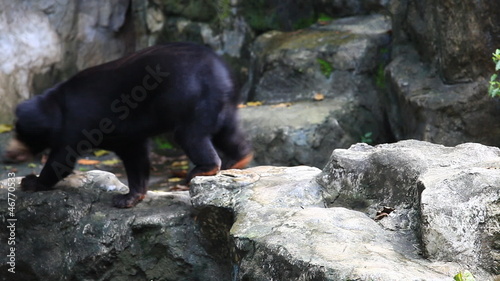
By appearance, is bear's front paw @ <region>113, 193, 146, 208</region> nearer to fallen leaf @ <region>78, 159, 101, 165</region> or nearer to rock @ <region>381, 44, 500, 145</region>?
rock @ <region>381, 44, 500, 145</region>

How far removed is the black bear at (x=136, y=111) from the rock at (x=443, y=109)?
104 inches

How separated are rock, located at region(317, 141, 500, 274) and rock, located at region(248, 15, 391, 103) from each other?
13.3 feet

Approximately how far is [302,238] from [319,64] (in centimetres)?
561

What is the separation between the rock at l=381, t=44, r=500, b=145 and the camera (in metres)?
7.00

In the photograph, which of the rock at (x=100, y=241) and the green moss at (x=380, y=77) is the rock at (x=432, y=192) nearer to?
the rock at (x=100, y=241)

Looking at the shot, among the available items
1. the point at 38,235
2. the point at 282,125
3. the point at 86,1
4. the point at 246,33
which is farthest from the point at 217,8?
the point at 38,235

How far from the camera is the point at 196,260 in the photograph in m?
4.55

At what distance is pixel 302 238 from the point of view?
334 cm

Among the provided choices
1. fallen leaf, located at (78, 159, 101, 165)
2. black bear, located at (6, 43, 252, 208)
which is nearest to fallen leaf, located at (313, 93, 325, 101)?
fallen leaf, located at (78, 159, 101, 165)

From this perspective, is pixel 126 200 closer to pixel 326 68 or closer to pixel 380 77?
pixel 326 68

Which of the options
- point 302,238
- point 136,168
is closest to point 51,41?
point 136,168

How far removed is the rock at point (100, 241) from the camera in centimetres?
461

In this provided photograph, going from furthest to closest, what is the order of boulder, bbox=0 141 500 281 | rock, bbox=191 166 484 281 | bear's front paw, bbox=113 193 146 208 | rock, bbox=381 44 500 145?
rock, bbox=381 44 500 145
bear's front paw, bbox=113 193 146 208
boulder, bbox=0 141 500 281
rock, bbox=191 166 484 281

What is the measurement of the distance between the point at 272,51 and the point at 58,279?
5.02 m
